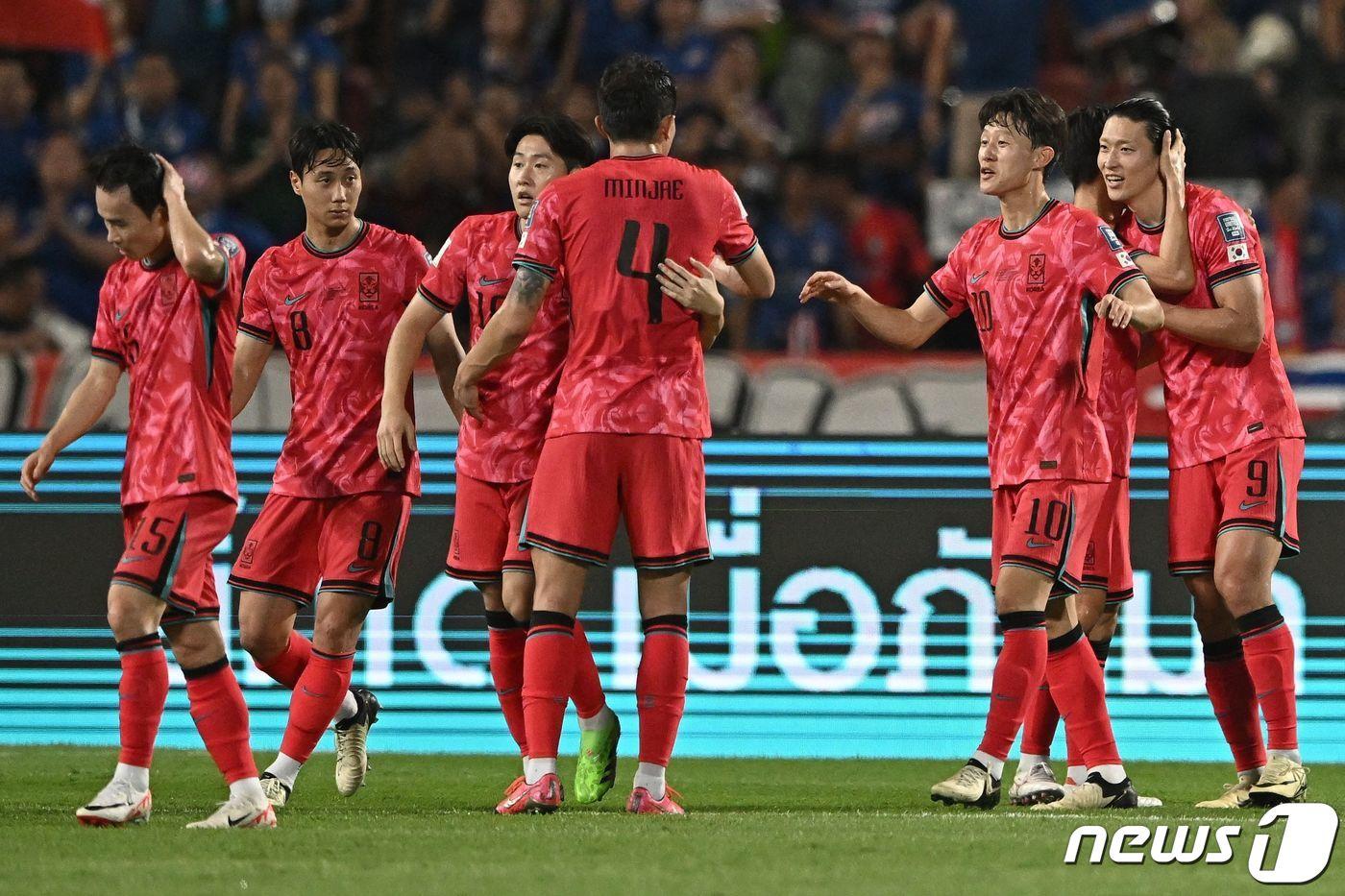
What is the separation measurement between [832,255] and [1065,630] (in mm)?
6169

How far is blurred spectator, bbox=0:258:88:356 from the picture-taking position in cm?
1187

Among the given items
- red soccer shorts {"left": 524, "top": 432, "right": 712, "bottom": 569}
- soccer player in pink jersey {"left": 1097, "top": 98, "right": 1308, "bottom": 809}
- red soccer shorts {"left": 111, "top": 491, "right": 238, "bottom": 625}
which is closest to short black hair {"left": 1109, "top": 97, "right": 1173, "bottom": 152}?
soccer player in pink jersey {"left": 1097, "top": 98, "right": 1308, "bottom": 809}

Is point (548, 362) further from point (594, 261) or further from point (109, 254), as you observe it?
point (109, 254)

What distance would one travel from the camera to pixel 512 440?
22.4ft

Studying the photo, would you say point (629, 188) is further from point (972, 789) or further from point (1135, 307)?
point (972, 789)

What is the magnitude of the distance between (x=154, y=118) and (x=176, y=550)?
7942 mm

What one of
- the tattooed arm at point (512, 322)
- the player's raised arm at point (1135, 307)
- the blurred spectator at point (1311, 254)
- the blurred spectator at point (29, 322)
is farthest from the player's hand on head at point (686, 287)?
the blurred spectator at point (1311, 254)

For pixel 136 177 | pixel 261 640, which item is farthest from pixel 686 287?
pixel 261 640

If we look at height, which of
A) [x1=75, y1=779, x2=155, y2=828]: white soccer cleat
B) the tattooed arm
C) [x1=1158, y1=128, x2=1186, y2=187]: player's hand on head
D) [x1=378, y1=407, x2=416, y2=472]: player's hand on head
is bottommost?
[x1=75, y1=779, x2=155, y2=828]: white soccer cleat

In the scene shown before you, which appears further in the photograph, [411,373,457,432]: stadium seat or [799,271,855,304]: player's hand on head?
[411,373,457,432]: stadium seat

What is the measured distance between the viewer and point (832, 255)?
1248 centimetres

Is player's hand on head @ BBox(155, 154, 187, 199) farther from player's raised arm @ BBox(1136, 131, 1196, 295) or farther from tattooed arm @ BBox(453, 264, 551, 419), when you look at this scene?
player's raised arm @ BBox(1136, 131, 1196, 295)

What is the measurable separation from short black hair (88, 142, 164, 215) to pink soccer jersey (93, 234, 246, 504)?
0.20 m

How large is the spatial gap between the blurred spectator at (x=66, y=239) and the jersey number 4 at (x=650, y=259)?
7.16 m
